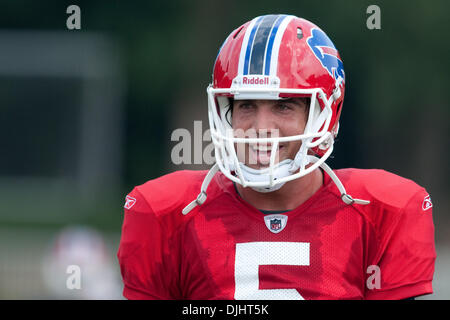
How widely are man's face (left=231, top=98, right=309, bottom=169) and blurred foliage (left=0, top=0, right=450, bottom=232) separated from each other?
4.59 metres

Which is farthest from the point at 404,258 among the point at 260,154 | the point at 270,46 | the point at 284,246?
the point at 270,46

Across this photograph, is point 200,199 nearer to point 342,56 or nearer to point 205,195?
point 205,195

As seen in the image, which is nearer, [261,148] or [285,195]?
[261,148]

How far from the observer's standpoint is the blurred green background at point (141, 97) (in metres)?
7.03

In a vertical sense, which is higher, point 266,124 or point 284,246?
point 266,124

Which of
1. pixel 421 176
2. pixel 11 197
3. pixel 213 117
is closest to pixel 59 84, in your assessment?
pixel 11 197

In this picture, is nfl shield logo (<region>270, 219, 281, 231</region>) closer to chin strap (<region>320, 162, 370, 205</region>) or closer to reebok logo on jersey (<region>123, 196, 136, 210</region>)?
chin strap (<region>320, 162, 370, 205</region>)

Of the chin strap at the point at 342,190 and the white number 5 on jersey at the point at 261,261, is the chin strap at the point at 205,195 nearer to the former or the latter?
the chin strap at the point at 342,190

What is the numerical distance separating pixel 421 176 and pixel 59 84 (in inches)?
143

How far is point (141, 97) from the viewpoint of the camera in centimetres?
766

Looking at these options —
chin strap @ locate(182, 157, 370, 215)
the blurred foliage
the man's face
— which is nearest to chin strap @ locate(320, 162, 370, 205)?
chin strap @ locate(182, 157, 370, 215)

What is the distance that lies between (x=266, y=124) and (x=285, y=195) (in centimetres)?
26

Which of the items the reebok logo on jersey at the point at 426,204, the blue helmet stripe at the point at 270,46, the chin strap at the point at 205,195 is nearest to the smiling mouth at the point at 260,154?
the chin strap at the point at 205,195

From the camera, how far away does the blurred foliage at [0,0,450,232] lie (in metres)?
7.20
